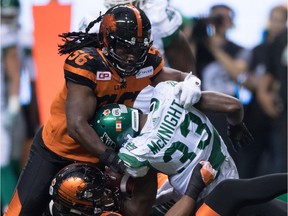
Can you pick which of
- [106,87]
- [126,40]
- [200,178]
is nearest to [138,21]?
[126,40]

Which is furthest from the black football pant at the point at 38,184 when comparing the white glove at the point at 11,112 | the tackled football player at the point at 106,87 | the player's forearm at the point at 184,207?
the white glove at the point at 11,112

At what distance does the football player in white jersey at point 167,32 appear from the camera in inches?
269

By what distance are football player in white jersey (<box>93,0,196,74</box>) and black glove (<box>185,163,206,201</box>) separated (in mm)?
1377

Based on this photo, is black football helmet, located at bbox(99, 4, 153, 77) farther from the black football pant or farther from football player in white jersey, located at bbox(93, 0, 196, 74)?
football player in white jersey, located at bbox(93, 0, 196, 74)

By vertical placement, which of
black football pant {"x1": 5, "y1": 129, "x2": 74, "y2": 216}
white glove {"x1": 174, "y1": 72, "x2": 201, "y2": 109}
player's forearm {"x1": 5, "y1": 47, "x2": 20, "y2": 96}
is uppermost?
white glove {"x1": 174, "y1": 72, "x2": 201, "y2": 109}

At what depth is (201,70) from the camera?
876 centimetres

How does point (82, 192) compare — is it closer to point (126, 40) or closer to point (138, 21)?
point (126, 40)

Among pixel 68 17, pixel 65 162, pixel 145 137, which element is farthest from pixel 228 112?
pixel 68 17

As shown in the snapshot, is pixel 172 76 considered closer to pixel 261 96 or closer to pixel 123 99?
pixel 123 99

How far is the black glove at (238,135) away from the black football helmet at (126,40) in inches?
21.2

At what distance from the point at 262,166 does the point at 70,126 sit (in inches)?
122

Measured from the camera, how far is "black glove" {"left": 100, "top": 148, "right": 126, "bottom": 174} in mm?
5689

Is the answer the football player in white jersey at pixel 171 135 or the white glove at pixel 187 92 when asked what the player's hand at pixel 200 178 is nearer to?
the football player in white jersey at pixel 171 135

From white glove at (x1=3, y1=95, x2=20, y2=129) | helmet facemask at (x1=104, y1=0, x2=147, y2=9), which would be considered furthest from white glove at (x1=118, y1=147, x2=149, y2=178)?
white glove at (x1=3, y1=95, x2=20, y2=129)
